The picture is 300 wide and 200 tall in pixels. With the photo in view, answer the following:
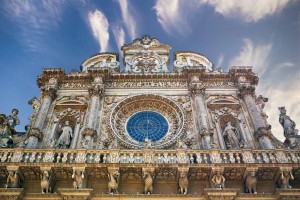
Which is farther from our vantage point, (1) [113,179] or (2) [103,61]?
(2) [103,61]

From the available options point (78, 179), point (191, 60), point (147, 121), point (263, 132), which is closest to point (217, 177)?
point (263, 132)

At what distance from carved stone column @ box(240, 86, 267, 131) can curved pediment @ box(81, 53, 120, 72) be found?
21.9 feet

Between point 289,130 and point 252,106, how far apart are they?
1842mm

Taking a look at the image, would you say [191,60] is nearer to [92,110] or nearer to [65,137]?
[92,110]

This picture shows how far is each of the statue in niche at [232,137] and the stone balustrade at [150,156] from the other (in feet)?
6.29

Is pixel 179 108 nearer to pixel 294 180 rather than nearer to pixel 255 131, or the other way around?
pixel 255 131

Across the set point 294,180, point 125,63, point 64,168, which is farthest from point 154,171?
point 125,63

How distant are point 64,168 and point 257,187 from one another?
629 centimetres

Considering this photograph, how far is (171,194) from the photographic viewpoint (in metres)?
10.2

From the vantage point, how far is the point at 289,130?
13352 mm

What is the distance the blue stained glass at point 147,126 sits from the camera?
14.3m

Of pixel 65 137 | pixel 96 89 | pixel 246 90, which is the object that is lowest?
pixel 65 137

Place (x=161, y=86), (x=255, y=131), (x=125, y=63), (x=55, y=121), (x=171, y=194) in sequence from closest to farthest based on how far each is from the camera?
(x=171, y=194), (x=255, y=131), (x=55, y=121), (x=161, y=86), (x=125, y=63)

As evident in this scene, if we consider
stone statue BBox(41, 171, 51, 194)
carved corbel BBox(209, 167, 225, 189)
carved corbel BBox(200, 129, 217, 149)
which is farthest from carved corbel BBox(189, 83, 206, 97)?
stone statue BBox(41, 171, 51, 194)
